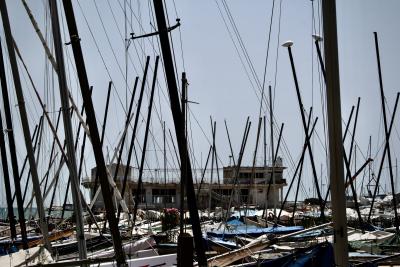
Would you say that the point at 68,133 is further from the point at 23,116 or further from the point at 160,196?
the point at 160,196

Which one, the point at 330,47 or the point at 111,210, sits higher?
the point at 330,47

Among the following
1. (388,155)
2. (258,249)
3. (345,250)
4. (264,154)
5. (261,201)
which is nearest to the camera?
(345,250)

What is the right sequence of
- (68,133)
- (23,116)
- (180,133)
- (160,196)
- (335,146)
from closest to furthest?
(335,146), (180,133), (68,133), (23,116), (160,196)

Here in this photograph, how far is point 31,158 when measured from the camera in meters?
10.9

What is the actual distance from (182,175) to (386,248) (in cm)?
1279

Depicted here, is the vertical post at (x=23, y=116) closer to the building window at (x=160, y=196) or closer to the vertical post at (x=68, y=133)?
the vertical post at (x=68, y=133)

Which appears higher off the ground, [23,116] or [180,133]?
[23,116]

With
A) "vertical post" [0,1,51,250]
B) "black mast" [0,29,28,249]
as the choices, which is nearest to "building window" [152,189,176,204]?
"black mast" [0,29,28,249]

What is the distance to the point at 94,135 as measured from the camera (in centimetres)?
896

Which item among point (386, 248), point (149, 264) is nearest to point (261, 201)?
point (386, 248)

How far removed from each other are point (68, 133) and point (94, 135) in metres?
1.22

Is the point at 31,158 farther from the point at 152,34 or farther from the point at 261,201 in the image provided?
the point at 261,201

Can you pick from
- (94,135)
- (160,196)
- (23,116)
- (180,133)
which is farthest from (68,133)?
(160,196)

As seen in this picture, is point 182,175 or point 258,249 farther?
point 258,249
